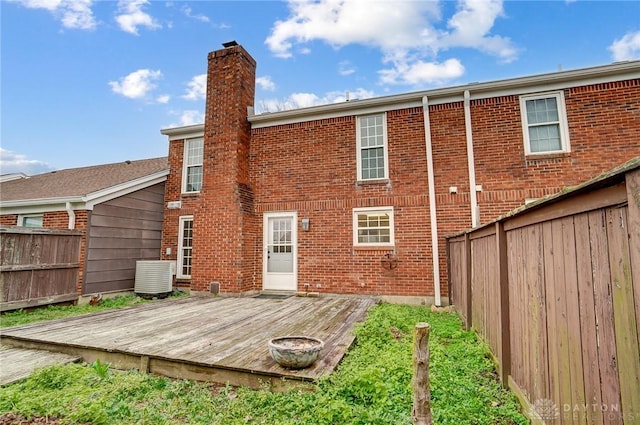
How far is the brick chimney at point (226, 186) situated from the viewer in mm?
8156

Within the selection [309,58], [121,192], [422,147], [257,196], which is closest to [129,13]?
[121,192]

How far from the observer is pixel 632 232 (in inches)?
43.1

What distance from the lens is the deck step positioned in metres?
3.30

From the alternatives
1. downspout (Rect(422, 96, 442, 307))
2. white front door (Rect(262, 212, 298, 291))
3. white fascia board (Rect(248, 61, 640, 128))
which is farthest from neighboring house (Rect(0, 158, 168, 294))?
downspout (Rect(422, 96, 442, 307))

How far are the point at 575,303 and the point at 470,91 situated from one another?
7107mm

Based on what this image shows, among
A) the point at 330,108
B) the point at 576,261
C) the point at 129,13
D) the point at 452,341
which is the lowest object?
the point at 452,341

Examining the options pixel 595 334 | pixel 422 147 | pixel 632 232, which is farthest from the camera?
pixel 422 147

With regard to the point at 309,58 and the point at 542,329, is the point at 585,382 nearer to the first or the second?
the point at 542,329

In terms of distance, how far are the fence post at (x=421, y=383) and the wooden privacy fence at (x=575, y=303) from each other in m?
0.72

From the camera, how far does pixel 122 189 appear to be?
8.20 meters

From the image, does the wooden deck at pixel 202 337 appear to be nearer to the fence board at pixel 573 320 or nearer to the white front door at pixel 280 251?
the white front door at pixel 280 251

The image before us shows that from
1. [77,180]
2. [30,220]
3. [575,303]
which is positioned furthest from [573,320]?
[77,180]

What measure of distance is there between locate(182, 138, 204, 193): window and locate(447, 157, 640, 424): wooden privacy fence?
8.79 m

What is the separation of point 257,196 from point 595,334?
8.12 meters
